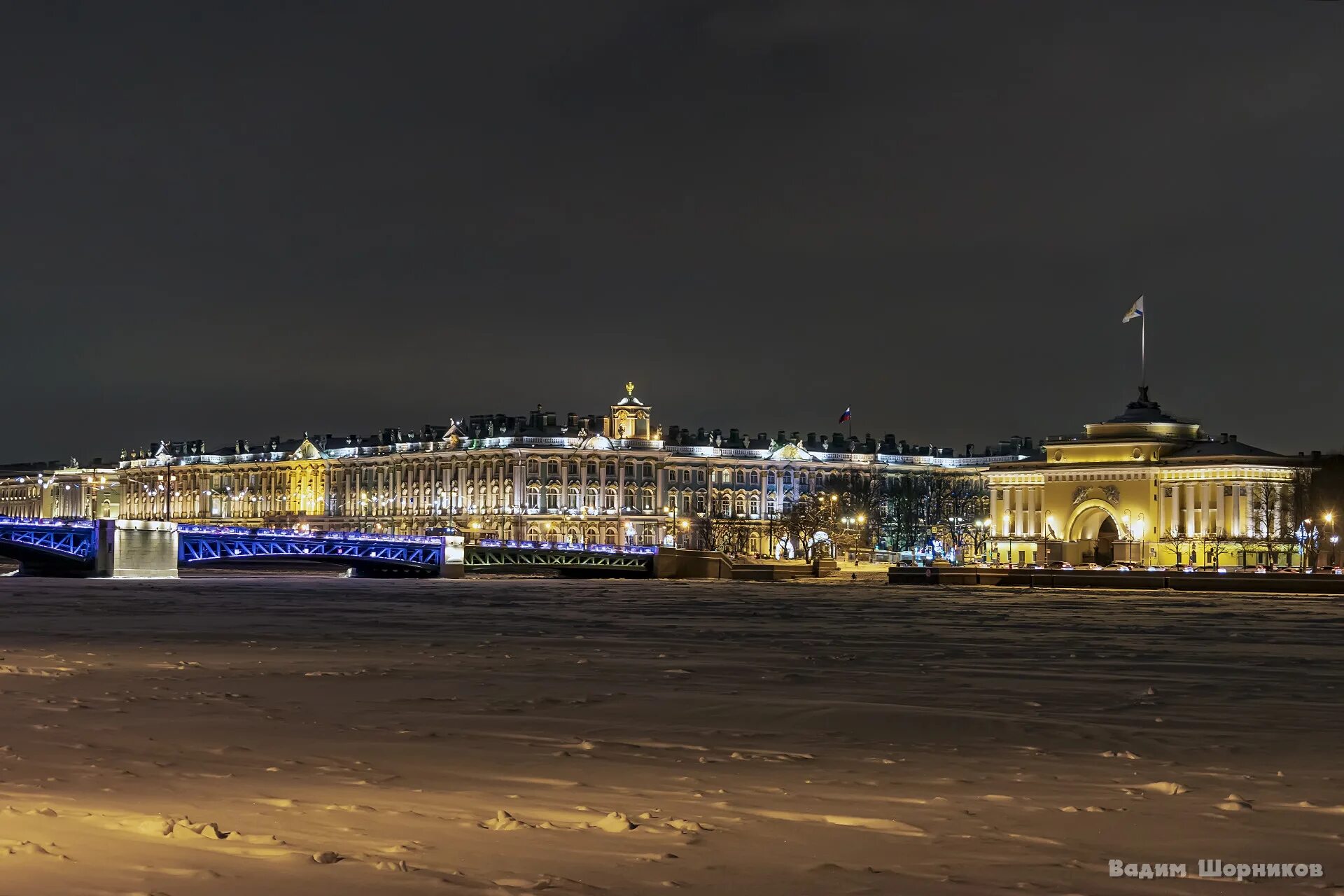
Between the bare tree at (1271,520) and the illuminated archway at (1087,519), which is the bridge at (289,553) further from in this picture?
the bare tree at (1271,520)

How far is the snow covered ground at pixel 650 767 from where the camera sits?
484 inches

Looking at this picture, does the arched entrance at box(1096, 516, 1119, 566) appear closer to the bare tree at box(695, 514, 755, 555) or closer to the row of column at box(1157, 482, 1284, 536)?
the row of column at box(1157, 482, 1284, 536)

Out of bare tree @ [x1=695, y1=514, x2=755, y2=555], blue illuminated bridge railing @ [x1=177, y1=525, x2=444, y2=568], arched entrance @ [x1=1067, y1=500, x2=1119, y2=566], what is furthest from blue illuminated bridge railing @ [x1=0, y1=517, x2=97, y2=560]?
bare tree @ [x1=695, y1=514, x2=755, y2=555]

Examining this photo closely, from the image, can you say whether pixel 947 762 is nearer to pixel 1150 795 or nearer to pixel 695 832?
pixel 1150 795

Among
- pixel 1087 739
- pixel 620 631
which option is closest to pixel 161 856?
pixel 1087 739

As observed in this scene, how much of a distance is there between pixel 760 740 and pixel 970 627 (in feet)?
102

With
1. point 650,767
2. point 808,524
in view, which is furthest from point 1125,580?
point 650,767

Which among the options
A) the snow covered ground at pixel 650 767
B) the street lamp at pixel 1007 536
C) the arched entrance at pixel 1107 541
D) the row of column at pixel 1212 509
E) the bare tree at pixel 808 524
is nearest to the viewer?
the snow covered ground at pixel 650 767

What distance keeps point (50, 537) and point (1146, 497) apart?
83.3m

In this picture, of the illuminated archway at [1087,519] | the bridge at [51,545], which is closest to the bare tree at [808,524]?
the illuminated archway at [1087,519]

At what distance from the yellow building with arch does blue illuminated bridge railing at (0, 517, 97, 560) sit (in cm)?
7593

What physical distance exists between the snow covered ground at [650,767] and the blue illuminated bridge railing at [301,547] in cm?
6720

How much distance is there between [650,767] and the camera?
17281 mm

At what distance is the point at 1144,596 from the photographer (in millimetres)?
86312
